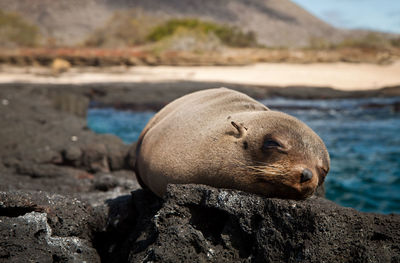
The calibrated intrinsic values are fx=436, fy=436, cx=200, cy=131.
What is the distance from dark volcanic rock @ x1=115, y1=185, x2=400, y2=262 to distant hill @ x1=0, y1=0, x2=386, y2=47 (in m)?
65.9

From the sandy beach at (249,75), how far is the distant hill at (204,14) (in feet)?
152

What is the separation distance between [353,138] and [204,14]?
78337 millimetres

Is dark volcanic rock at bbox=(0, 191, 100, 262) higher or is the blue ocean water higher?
dark volcanic rock at bbox=(0, 191, 100, 262)

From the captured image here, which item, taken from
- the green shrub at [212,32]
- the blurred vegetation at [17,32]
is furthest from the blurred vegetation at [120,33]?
the blurred vegetation at [17,32]

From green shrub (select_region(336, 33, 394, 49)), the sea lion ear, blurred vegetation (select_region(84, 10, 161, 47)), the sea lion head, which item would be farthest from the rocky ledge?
blurred vegetation (select_region(84, 10, 161, 47))

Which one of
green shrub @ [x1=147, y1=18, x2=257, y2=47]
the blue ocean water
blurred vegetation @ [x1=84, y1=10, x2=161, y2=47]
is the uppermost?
the blue ocean water

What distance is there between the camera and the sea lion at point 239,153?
8.91 feet

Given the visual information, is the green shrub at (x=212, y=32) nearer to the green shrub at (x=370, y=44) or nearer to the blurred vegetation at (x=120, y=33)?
the blurred vegetation at (x=120, y=33)

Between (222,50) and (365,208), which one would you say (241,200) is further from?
(222,50)

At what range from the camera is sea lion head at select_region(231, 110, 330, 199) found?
2.68 meters

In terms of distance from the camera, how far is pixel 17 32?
3453 cm

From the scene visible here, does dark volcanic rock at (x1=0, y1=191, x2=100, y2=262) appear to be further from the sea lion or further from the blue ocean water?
the blue ocean water

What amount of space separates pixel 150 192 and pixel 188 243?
116 centimetres

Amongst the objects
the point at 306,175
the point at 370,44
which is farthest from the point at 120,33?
the point at 306,175
